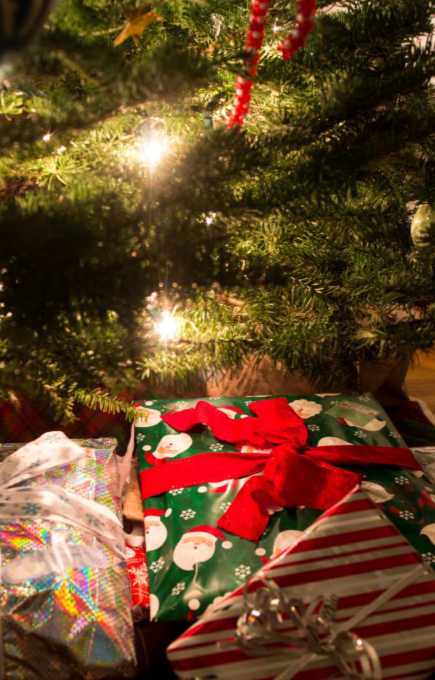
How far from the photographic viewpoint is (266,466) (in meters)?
0.86

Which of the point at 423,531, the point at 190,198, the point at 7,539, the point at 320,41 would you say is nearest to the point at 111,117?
the point at 190,198

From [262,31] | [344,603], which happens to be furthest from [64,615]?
[262,31]

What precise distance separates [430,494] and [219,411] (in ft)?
1.31

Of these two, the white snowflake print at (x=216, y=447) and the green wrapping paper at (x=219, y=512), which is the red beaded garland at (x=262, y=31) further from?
the white snowflake print at (x=216, y=447)

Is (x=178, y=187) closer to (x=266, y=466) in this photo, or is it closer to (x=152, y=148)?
(x=152, y=148)

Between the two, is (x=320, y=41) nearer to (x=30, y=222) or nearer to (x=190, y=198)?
(x=190, y=198)

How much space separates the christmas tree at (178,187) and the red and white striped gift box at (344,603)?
0.20 metres

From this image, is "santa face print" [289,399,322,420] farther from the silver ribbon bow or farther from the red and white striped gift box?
the silver ribbon bow

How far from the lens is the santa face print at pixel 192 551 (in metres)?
0.74

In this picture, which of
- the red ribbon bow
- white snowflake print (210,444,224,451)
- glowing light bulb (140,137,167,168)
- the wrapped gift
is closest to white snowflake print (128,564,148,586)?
the wrapped gift

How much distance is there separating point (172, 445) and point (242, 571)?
0.29 meters

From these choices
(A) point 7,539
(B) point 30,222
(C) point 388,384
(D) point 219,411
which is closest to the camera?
(B) point 30,222

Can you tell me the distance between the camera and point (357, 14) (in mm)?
591

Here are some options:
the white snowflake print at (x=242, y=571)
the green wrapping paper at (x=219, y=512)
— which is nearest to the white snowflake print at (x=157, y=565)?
the green wrapping paper at (x=219, y=512)
